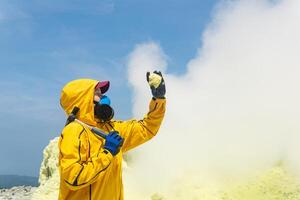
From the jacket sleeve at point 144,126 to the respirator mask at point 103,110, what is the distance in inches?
16.6

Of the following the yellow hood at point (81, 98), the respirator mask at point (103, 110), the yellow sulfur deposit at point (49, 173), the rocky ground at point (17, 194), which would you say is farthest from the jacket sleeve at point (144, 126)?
the rocky ground at point (17, 194)

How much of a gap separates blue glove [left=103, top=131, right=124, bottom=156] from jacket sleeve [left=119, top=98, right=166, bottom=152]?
79 centimetres

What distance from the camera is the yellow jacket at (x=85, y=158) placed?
5.21m

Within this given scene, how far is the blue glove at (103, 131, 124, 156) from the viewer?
5.31 metres

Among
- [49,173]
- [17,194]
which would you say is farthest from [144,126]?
[17,194]

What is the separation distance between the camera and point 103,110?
225 inches

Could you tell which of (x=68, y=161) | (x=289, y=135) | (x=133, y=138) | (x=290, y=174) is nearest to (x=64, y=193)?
(x=68, y=161)

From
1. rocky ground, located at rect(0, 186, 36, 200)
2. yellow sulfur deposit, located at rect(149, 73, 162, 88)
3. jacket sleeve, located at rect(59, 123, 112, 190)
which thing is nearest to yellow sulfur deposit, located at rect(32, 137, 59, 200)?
rocky ground, located at rect(0, 186, 36, 200)

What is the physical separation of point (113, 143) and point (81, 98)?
64cm

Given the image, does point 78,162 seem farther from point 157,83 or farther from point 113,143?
point 157,83

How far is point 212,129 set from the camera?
47.5 ft

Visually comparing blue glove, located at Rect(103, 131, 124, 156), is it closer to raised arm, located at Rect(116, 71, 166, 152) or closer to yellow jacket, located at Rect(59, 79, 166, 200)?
yellow jacket, located at Rect(59, 79, 166, 200)

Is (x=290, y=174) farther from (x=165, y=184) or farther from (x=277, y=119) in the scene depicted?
(x=165, y=184)

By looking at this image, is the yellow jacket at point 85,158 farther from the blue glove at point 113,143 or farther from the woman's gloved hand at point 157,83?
the woman's gloved hand at point 157,83
